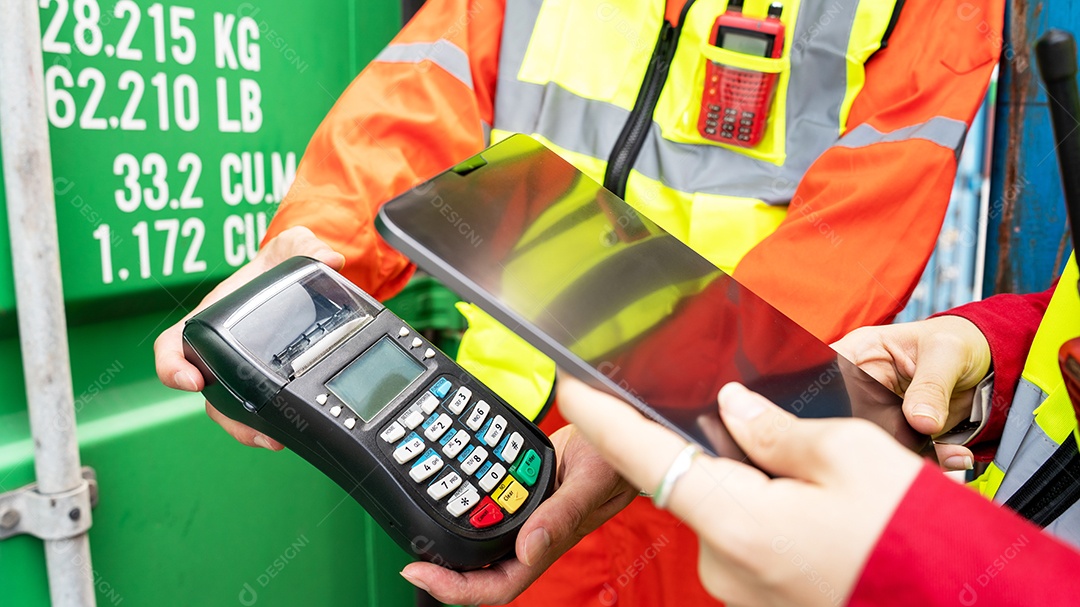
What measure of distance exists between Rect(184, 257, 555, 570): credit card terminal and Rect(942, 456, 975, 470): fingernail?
401mm

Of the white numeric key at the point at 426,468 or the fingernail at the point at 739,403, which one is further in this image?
the white numeric key at the point at 426,468

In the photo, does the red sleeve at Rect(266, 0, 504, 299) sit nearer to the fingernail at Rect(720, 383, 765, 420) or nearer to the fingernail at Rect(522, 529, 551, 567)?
the fingernail at Rect(522, 529, 551, 567)

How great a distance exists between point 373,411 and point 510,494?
0.46ft

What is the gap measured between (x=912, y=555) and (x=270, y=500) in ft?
3.05

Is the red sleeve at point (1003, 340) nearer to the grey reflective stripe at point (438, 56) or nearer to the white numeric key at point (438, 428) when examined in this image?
the white numeric key at point (438, 428)

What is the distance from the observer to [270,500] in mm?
1135

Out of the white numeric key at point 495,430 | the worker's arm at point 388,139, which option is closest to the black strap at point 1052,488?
the white numeric key at point 495,430

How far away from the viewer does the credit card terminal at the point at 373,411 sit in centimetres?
66

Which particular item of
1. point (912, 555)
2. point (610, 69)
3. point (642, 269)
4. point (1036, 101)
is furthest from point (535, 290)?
point (1036, 101)

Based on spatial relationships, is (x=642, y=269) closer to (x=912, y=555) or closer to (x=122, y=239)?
(x=912, y=555)

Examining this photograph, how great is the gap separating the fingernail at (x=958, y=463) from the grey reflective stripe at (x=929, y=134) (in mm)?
357

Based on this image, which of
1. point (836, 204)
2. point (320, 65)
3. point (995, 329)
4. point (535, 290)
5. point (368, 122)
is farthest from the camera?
point (320, 65)

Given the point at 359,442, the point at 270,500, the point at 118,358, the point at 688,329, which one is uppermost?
the point at 688,329

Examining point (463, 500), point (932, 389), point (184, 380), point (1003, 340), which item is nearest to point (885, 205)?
point (1003, 340)
